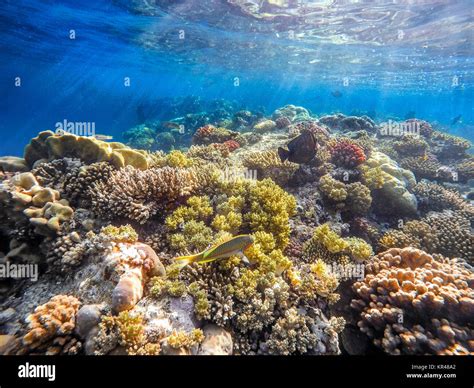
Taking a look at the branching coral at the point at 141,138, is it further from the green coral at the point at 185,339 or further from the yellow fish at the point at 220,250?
the green coral at the point at 185,339

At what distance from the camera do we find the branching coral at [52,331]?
3.13 m

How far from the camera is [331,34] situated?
2445 centimetres

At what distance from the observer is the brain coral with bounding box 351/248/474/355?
369 centimetres

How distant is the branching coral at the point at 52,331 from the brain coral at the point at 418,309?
15.8 ft

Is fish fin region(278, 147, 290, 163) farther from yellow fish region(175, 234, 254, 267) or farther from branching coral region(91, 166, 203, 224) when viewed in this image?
yellow fish region(175, 234, 254, 267)

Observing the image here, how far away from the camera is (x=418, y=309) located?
402 cm

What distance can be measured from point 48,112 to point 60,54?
176168 mm

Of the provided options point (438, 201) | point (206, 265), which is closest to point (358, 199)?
point (438, 201)

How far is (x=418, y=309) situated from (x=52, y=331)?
5674 mm

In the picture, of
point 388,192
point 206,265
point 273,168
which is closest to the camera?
point 206,265

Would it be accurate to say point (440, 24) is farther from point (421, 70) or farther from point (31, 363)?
point (31, 363)

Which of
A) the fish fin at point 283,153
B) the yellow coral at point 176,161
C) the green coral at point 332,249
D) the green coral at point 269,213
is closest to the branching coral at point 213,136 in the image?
the fish fin at point 283,153

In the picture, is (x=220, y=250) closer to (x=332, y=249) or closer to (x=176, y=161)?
(x=332, y=249)

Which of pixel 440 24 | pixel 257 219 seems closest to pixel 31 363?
pixel 257 219
